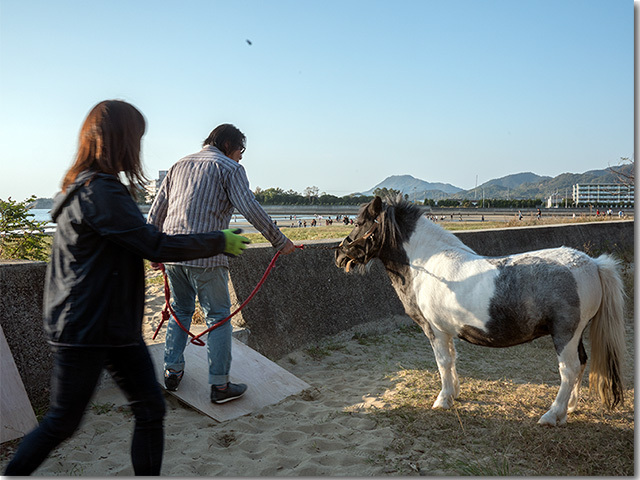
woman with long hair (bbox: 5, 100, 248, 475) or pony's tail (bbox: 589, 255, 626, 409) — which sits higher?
woman with long hair (bbox: 5, 100, 248, 475)

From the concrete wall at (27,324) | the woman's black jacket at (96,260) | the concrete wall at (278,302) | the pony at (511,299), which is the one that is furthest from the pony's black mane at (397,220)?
the concrete wall at (27,324)

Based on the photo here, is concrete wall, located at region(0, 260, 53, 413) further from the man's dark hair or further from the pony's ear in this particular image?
the pony's ear

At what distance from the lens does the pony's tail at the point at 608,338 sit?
399cm

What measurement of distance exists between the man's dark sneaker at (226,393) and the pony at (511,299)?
175cm

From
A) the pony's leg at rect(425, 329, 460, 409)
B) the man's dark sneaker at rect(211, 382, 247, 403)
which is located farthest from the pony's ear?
the man's dark sneaker at rect(211, 382, 247, 403)

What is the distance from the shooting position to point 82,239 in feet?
7.95

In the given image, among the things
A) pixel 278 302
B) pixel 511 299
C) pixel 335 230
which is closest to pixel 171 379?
pixel 278 302

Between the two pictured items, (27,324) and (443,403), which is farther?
(443,403)

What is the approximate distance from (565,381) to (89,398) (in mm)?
3402

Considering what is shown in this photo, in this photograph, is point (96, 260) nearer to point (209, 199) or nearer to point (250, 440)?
point (209, 199)

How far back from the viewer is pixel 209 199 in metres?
4.21

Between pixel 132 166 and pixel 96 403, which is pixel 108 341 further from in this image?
pixel 96 403

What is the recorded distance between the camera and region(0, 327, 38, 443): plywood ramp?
373 cm

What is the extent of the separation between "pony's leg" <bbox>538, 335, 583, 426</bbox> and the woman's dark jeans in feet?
9.72
